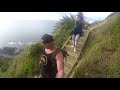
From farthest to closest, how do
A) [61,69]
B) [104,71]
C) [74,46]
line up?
[74,46], [104,71], [61,69]

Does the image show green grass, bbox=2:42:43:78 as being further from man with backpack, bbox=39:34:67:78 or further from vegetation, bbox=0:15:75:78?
man with backpack, bbox=39:34:67:78

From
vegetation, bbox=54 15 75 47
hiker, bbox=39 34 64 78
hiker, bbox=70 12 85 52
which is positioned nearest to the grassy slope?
hiker, bbox=70 12 85 52

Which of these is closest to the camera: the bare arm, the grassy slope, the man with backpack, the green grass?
the bare arm

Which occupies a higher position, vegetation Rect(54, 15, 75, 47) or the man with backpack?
vegetation Rect(54, 15, 75, 47)

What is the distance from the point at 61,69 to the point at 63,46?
5.80ft

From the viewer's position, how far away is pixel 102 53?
5320 millimetres

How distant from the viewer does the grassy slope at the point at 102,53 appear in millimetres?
5148

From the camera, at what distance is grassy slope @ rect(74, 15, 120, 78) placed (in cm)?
515

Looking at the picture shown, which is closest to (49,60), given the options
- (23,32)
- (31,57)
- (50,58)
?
(50,58)

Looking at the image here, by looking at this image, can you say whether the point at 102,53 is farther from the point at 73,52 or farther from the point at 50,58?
the point at 50,58

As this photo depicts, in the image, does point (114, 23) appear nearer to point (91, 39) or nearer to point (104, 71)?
point (91, 39)

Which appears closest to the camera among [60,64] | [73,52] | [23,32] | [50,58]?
[60,64]
